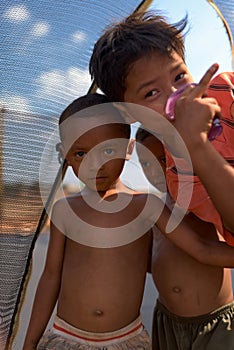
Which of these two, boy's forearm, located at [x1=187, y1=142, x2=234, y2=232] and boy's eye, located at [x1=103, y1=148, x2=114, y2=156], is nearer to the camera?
boy's forearm, located at [x1=187, y1=142, x2=234, y2=232]

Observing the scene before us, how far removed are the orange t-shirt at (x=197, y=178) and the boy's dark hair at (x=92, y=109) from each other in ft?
0.53

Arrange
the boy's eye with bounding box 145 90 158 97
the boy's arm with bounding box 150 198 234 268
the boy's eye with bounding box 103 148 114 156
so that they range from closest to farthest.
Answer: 1. the boy's eye with bounding box 145 90 158 97
2. the boy's arm with bounding box 150 198 234 268
3. the boy's eye with bounding box 103 148 114 156

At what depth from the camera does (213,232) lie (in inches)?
55.9

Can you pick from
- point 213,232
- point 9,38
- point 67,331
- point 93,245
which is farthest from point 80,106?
point 67,331

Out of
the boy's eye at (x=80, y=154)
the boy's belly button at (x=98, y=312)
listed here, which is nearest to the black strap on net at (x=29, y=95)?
the boy's eye at (x=80, y=154)

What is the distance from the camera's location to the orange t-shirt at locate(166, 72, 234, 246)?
1.23 meters

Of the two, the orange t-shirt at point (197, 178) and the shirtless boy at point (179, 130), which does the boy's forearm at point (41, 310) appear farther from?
the orange t-shirt at point (197, 178)

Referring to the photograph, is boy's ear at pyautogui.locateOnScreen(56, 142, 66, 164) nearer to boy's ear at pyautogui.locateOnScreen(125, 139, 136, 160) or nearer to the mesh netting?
boy's ear at pyautogui.locateOnScreen(125, 139, 136, 160)

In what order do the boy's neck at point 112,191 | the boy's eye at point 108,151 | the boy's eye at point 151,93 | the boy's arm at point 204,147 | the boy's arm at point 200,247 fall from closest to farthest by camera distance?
the boy's arm at point 204,147
the boy's eye at point 151,93
the boy's arm at point 200,247
the boy's eye at point 108,151
the boy's neck at point 112,191

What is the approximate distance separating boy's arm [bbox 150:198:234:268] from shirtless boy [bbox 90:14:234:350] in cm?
5

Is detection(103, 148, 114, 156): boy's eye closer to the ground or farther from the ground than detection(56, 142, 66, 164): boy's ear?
farther from the ground

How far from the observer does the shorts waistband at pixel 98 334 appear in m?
1.44

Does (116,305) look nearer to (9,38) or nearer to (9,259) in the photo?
(9,259)

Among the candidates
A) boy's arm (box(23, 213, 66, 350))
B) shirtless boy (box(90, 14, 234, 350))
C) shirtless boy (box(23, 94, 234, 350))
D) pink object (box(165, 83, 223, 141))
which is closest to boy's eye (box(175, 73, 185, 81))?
shirtless boy (box(90, 14, 234, 350))
